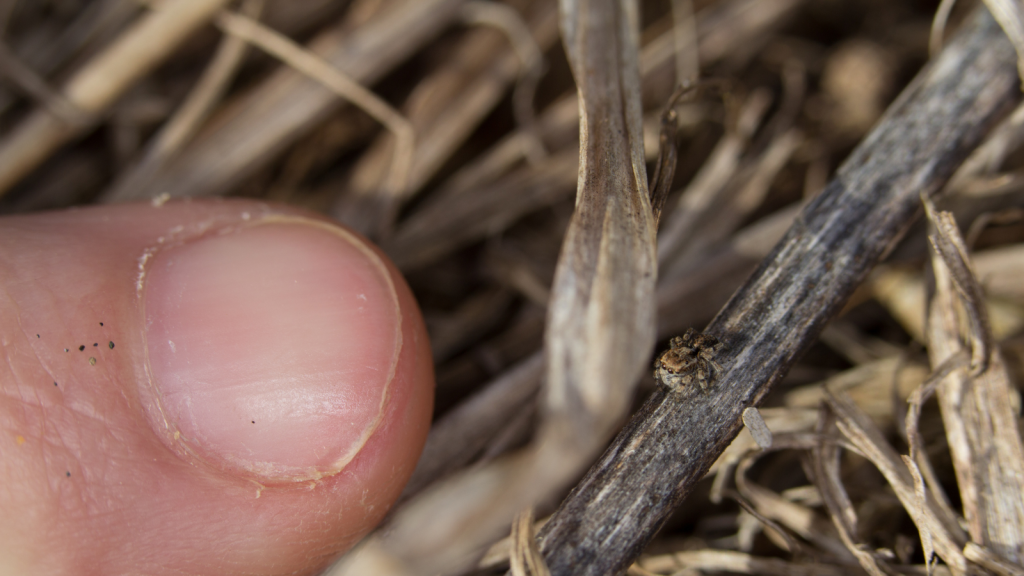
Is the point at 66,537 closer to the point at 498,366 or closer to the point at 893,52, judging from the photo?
the point at 498,366

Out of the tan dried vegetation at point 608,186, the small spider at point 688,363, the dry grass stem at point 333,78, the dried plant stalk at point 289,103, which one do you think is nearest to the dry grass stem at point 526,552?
the tan dried vegetation at point 608,186

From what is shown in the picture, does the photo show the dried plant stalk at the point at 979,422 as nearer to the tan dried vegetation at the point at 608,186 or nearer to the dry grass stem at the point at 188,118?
the tan dried vegetation at the point at 608,186

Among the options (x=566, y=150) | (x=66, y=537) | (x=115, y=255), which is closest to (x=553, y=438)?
(x=66, y=537)

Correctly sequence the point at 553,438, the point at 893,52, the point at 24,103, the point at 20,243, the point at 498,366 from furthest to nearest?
the point at 893,52
the point at 24,103
the point at 498,366
the point at 20,243
the point at 553,438

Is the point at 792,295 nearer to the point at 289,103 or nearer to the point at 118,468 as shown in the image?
the point at 118,468

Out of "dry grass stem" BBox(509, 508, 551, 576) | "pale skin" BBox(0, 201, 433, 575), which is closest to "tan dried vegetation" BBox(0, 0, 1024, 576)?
"dry grass stem" BBox(509, 508, 551, 576)

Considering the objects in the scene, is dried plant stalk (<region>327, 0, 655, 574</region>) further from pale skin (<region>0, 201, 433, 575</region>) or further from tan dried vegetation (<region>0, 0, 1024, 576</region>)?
pale skin (<region>0, 201, 433, 575</region>)

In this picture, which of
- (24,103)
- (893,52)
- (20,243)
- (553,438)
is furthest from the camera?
(893,52)

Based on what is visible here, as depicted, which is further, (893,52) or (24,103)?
(893,52)
